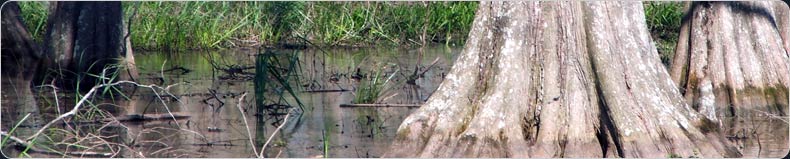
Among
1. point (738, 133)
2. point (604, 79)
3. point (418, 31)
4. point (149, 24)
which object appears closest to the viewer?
point (604, 79)

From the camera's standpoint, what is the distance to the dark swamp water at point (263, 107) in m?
7.81

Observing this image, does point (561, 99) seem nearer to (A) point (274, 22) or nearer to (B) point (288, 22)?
(B) point (288, 22)

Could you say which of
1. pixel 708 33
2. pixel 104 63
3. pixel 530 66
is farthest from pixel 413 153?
pixel 104 63

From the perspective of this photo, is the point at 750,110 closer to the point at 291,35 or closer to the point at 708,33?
the point at 708,33

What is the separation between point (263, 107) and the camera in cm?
898

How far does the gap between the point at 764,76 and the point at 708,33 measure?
0.56 m

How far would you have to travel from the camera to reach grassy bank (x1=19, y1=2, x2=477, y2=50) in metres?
13.5

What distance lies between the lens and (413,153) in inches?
281

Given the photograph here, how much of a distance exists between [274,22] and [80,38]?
3.87 m

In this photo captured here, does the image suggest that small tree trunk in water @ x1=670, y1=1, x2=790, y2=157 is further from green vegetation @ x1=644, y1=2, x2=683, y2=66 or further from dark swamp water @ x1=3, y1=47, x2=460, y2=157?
green vegetation @ x1=644, y1=2, x2=683, y2=66

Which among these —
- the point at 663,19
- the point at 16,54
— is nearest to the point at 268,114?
the point at 16,54

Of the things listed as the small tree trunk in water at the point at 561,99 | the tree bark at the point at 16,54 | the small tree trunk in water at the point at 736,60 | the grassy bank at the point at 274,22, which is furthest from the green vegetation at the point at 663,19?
the small tree trunk in water at the point at 561,99

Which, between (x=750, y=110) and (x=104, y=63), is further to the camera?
(x=104, y=63)

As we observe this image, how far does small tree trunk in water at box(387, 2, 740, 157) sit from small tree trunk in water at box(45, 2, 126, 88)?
4242 mm
